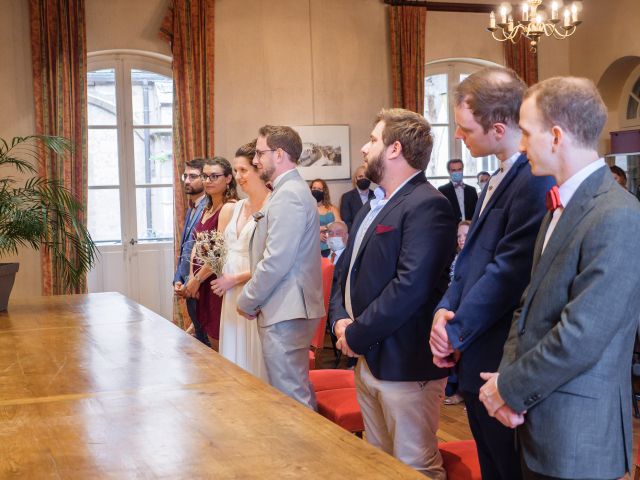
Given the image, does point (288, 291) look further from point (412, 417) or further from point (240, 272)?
point (412, 417)

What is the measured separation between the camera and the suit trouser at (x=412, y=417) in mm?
2781

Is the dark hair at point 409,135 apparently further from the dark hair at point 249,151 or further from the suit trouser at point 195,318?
the suit trouser at point 195,318

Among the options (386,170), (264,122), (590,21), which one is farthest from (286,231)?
(590,21)

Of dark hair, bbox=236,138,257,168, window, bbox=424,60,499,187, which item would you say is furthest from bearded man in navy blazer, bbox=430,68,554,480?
window, bbox=424,60,499,187

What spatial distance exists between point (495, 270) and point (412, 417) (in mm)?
769

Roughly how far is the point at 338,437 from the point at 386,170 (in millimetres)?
1440

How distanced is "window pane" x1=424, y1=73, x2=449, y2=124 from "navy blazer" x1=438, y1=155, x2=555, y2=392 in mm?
8350

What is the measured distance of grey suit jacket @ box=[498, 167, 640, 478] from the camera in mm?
1837

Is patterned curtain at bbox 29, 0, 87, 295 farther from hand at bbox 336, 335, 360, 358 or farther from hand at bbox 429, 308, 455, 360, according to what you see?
hand at bbox 429, 308, 455, 360

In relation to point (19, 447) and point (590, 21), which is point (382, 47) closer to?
point (590, 21)

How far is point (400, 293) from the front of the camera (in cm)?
276

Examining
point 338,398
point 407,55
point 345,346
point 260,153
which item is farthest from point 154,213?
A: point 345,346

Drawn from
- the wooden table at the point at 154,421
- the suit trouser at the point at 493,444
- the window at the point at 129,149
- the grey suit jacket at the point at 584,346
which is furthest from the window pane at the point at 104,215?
the grey suit jacket at the point at 584,346

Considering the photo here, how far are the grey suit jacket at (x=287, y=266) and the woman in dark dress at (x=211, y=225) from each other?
103 centimetres
